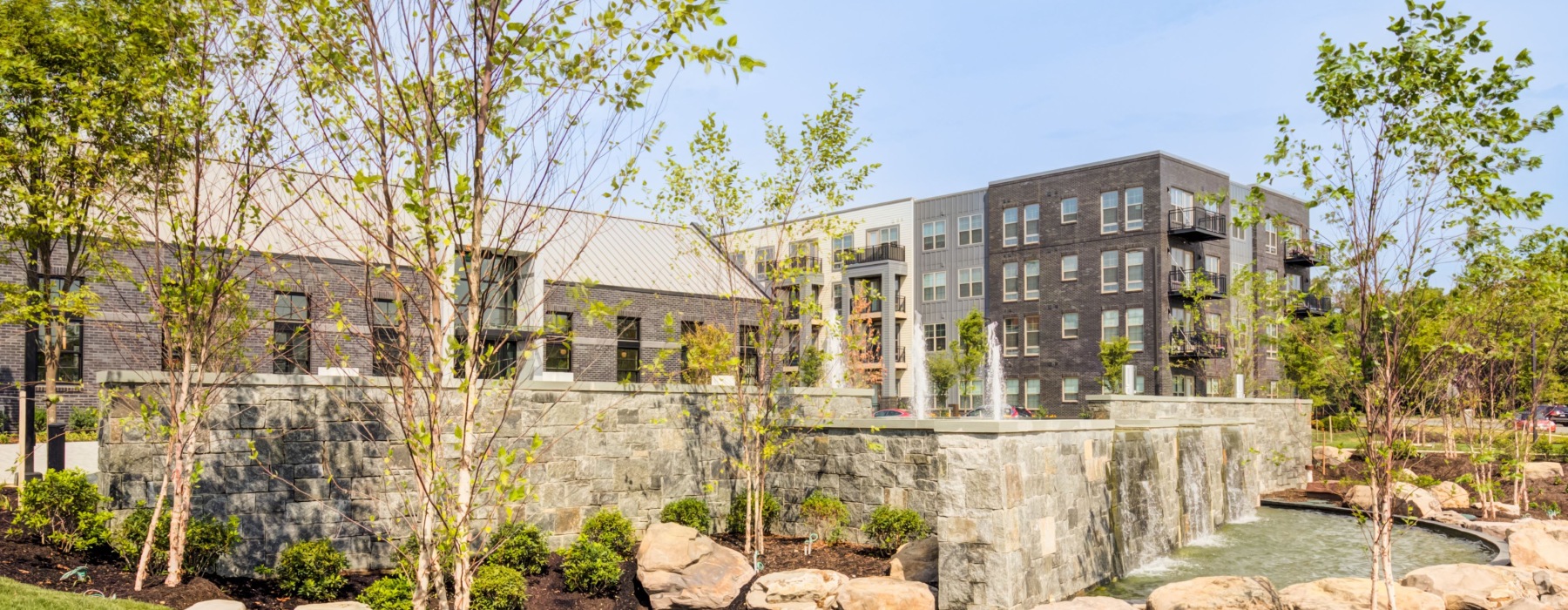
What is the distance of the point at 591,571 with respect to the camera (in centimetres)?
1055

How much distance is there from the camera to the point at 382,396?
36.0 ft

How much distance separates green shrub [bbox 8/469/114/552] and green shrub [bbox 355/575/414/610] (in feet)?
8.90

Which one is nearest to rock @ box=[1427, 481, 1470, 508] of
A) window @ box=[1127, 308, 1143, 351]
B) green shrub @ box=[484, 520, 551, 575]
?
green shrub @ box=[484, 520, 551, 575]

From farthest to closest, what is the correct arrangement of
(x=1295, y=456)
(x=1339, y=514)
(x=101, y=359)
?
(x=101, y=359)
(x=1295, y=456)
(x=1339, y=514)

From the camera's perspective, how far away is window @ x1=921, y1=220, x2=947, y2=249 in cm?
5131

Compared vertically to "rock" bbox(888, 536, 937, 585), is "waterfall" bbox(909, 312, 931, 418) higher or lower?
higher

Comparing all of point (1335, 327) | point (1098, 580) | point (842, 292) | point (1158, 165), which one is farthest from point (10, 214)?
point (842, 292)

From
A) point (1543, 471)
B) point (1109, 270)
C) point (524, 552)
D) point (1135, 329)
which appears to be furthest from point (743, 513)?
point (1109, 270)

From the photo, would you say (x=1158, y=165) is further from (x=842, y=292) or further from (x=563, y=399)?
(x=563, y=399)

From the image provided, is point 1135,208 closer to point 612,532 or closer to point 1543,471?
point 1543,471

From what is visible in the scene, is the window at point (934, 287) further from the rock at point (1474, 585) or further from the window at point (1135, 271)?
the rock at point (1474, 585)

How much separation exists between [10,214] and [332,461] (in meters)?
4.99

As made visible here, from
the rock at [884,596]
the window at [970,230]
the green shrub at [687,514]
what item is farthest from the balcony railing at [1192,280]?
the rock at [884,596]

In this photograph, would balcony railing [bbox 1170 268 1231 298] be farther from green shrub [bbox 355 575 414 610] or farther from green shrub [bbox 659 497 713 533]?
green shrub [bbox 355 575 414 610]
